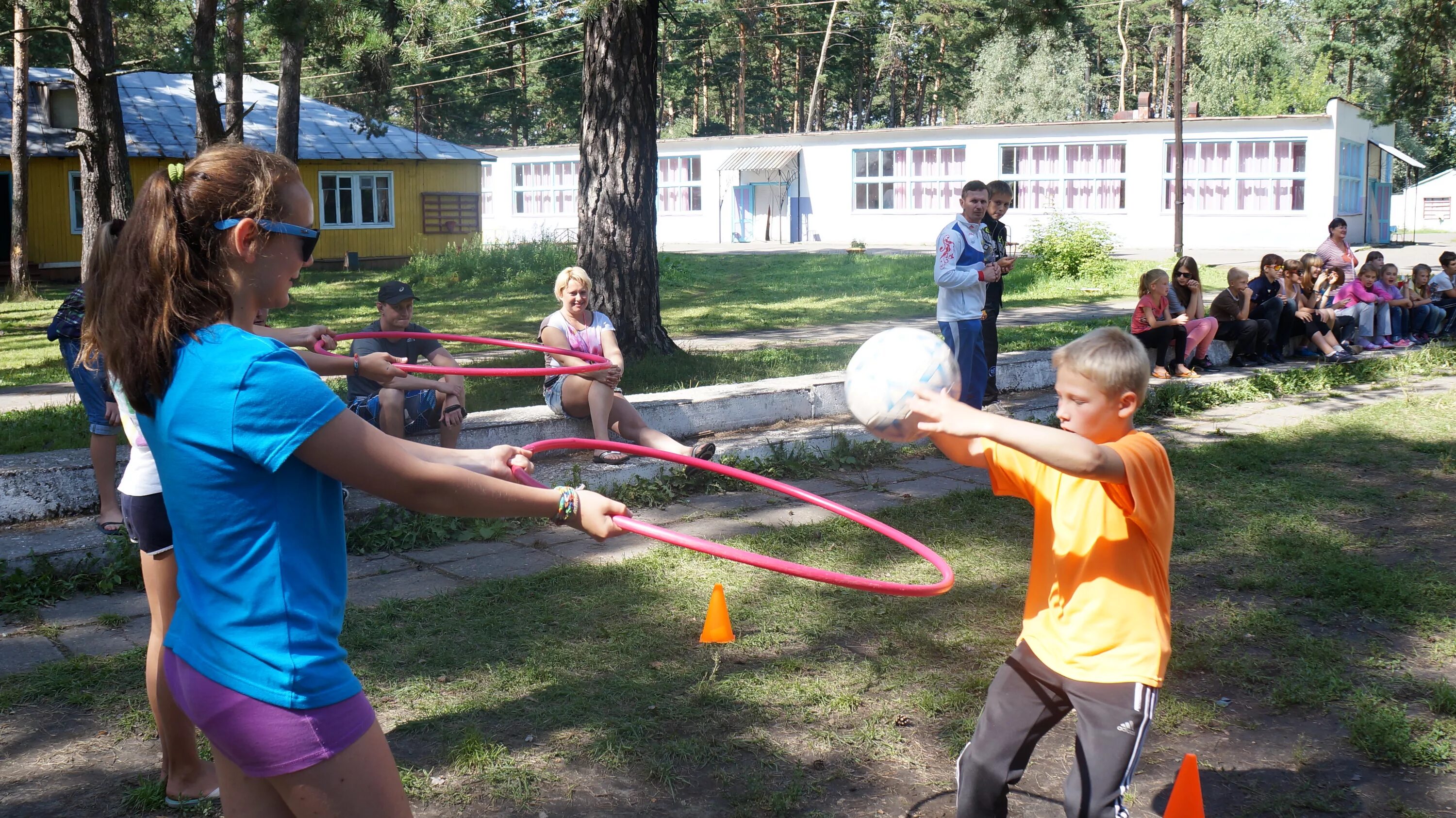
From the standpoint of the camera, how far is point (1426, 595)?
5734mm

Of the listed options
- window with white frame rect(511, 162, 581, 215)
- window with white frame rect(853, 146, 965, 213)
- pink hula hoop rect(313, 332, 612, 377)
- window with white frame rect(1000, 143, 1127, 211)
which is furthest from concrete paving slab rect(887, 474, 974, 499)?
window with white frame rect(511, 162, 581, 215)

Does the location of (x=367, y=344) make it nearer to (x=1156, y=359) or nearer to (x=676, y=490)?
(x=676, y=490)

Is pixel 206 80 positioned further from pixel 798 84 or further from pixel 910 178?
pixel 798 84

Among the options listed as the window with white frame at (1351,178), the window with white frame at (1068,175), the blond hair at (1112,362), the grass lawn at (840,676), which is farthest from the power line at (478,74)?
the blond hair at (1112,362)

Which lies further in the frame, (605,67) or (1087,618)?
(605,67)

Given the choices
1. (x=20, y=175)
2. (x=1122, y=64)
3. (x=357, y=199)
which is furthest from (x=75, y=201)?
(x=1122, y=64)

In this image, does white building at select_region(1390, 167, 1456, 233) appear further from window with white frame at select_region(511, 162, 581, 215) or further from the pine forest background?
window with white frame at select_region(511, 162, 581, 215)

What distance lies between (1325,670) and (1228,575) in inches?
52.2

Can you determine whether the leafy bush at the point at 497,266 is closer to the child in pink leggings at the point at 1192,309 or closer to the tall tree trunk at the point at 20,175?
the tall tree trunk at the point at 20,175

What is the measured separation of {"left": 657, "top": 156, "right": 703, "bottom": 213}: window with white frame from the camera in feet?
164

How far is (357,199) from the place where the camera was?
33406 mm

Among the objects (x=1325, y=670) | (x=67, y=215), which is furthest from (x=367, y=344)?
(x=67, y=215)

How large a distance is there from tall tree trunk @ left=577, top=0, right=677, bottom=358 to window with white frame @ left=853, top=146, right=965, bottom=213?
109ft

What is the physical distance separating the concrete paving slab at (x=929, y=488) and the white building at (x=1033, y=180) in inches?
925
